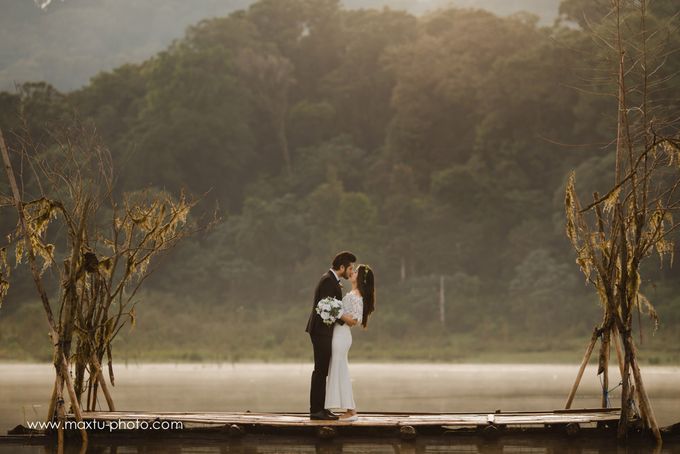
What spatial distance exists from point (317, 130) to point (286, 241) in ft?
39.5

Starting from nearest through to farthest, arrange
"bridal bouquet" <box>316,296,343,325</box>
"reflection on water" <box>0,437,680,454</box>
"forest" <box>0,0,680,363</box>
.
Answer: "reflection on water" <box>0,437,680,454</box>
"bridal bouquet" <box>316,296,343,325</box>
"forest" <box>0,0,680,363</box>

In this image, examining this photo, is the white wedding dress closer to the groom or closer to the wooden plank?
the groom

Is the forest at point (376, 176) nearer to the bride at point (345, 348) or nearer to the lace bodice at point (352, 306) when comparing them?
the bride at point (345, 348)

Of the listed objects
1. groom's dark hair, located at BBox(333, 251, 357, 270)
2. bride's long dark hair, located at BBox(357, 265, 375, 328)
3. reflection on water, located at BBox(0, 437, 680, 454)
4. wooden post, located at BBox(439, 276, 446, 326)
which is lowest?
reflection on water, located at BBox(0, 437, 680, 454)

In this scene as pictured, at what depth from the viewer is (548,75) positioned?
204 feet

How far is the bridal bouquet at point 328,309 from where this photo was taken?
618 inches

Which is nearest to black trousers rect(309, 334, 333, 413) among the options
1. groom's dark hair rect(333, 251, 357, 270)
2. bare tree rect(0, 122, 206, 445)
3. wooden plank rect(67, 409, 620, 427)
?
wooden plank rect(67, 409, 620, 427)

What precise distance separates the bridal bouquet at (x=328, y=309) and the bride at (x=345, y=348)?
0.66ft

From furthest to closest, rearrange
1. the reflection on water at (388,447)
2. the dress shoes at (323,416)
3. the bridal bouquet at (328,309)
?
the dress shoes at (323,416), the bridal bouquet at (328,309), the reflection on water at (388,447)

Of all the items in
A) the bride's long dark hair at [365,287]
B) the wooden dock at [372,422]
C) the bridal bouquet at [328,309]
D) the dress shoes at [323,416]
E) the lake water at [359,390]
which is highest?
the bride's long dark hair at [365,287]

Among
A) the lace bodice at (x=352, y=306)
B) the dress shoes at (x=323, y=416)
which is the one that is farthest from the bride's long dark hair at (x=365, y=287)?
the dress shoes at (x=323, y=416)

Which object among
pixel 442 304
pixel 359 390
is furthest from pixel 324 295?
pixel 442 304

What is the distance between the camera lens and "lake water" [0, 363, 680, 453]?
15969mm

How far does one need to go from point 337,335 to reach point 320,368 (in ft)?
1.66
